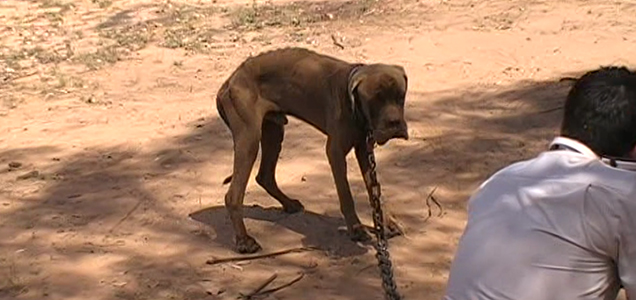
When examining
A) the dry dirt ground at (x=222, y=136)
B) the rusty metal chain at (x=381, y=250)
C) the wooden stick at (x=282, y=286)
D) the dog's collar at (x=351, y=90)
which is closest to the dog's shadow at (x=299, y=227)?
the dry dirt ground at (x=222, y=136)

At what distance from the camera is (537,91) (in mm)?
8336

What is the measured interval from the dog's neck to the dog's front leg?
17cm

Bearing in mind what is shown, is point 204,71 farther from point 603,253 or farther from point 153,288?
point 603,253

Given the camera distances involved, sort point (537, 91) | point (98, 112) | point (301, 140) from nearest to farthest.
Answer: point (301, 140) → point (537, 91) → point (98, 112)

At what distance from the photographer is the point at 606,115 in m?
2.54

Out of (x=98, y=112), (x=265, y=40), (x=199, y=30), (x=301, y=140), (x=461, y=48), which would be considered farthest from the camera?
(x=199, y=30)

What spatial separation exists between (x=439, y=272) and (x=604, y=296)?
2.99 meters

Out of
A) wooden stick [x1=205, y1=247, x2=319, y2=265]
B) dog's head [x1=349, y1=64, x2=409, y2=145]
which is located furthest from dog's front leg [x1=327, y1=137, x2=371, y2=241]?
dog's head [x1=349, y1=64, x2=409, y2=145]

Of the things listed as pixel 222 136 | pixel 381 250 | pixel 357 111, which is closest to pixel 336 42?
pixel 222 136

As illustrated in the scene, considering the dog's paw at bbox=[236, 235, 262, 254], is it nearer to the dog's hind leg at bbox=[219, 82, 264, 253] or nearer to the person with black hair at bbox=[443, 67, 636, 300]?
the dog's hind leg at bbox=[219, 82, 264, 253]

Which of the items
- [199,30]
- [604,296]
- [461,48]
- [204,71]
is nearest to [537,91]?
[461,48]

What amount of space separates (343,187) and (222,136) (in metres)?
2.33

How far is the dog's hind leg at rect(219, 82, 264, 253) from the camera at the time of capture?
588 centimetres

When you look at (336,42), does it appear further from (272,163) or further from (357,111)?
(357,111)
